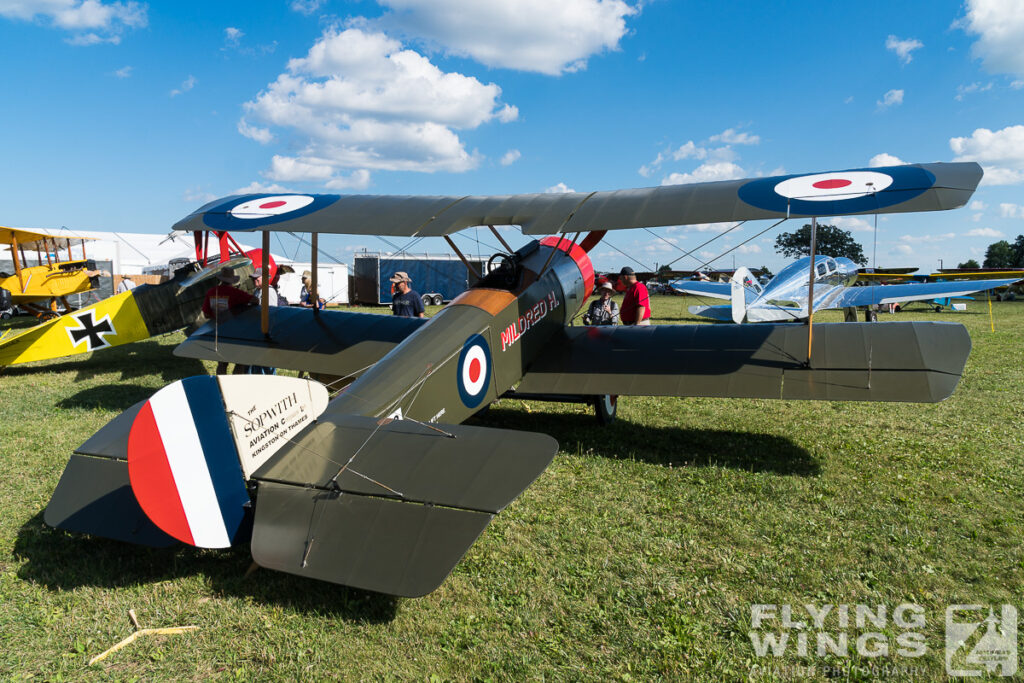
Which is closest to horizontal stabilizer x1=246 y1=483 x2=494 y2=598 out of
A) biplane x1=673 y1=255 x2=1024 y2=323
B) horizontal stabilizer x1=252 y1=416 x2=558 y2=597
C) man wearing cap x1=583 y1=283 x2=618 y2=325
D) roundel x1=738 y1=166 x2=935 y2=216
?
horizontal stabilizer x1=252 y1=416 x2=558 y2=597

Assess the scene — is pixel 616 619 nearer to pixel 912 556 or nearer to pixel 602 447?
pixel 912 556

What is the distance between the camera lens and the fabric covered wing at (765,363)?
4.68 meters

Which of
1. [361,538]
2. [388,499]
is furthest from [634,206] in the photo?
[361,538]

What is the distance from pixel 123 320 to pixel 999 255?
83293 millimetres

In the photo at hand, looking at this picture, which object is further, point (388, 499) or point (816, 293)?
point (816, 293)

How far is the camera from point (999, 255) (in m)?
66.0

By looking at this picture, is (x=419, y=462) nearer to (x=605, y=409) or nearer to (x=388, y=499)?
(x=388, y=499)

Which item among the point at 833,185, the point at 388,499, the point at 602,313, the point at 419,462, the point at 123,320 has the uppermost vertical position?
the point at 833,185

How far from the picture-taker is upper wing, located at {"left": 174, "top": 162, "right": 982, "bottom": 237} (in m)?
3.96

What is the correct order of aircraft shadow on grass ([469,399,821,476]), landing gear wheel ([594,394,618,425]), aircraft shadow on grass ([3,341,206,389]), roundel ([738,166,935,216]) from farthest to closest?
aircraft shadow on grass ([3,341,206,389]) < landing gear wheel ([594,394,618,425]) < aircraft shadow on grass ([469,399,821,476]) < roundel ([738,166,935,216])

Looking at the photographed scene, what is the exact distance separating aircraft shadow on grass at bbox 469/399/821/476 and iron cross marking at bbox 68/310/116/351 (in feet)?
22.2

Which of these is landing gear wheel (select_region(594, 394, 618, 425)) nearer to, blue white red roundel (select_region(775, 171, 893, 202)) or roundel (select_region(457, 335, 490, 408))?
roundel (select_region(457, 335, 490, 408))

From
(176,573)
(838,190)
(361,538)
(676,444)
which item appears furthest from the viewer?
(676,444)

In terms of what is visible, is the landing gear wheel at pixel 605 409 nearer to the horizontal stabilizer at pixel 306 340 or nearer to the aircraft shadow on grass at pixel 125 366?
the horizontal stabilizer at pixel 306 340
